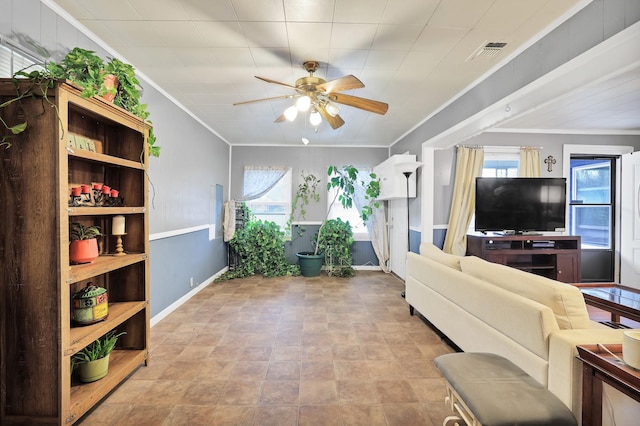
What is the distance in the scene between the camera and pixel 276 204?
5.99 metres

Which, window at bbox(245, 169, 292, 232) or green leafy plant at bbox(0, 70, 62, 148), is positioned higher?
green leafy plant at bbox(0, 70, 62, 148)

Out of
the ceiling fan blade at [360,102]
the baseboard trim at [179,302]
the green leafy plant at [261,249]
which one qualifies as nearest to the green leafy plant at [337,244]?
the green leafy plant at [261,249]

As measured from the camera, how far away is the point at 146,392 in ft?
6.67

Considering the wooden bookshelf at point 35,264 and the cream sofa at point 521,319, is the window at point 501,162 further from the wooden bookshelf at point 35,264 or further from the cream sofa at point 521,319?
the wooden bookshelf at point 35,264

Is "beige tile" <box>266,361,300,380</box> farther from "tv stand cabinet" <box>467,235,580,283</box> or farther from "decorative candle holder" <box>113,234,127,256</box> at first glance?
"tv stand cabinet" <box>467,235,580,283</box>

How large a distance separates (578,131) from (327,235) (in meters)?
4.37

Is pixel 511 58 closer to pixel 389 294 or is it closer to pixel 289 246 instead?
pixel 389 294

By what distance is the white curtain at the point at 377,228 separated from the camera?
5.79 meters

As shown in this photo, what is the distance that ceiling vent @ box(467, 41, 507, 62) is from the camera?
7.54ft

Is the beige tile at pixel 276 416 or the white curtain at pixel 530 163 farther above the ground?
the white curtain at pixel 530 163

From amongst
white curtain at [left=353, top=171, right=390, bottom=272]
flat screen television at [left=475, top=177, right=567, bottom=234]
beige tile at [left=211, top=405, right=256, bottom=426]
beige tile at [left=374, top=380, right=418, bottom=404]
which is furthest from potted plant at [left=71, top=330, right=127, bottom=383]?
white curtain at [left=353, top=171, right=390, bottom=272]

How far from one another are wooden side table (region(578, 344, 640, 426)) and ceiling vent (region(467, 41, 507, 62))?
2.13 m

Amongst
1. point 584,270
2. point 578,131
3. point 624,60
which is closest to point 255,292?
point 624,60

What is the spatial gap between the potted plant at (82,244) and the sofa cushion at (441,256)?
280 centimetres
